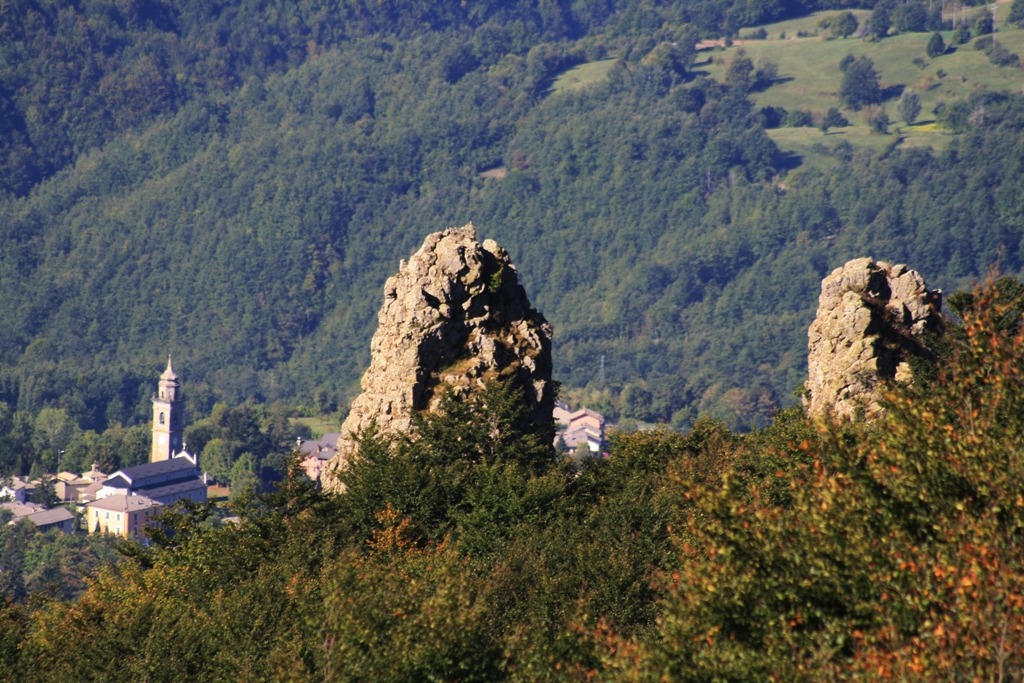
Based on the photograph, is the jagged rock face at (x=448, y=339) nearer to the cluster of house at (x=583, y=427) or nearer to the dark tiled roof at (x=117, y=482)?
the dark tiled roof at (x=117, y=482)

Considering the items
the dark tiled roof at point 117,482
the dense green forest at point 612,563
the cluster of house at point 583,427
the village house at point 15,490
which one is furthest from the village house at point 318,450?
the dense green forest at point 612,563

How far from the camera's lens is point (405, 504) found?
42.7 m

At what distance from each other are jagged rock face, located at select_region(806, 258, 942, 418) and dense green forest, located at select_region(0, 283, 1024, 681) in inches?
64.2

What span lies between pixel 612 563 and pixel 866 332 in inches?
511

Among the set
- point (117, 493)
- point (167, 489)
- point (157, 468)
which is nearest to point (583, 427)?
point (157, 468)

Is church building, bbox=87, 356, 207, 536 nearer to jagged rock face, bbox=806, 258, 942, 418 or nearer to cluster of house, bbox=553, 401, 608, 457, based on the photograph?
cluster of house, bbox=553, 401, 608, 457

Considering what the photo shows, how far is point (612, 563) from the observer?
116 ft

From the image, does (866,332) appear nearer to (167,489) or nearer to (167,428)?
(167,489)

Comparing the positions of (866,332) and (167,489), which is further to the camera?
(167,489)

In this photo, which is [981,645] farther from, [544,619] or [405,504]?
[405,504]

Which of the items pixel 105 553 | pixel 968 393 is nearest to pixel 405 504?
pixel 968 393

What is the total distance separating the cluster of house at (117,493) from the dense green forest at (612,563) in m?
98.4

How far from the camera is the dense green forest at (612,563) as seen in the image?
24.1 metres

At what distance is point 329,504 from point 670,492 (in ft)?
27.4
